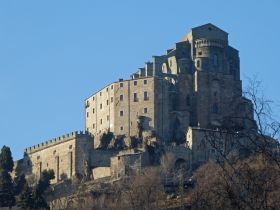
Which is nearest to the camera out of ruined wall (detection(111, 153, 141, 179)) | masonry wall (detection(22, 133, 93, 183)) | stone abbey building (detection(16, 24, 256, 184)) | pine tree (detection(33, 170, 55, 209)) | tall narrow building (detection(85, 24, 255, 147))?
pine tree (detection(33, 170, 55, 209))

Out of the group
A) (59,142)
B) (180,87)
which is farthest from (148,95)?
(59,142)

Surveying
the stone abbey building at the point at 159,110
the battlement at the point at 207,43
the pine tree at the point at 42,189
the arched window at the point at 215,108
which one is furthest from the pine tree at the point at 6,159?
the battlement at the point at 207,43

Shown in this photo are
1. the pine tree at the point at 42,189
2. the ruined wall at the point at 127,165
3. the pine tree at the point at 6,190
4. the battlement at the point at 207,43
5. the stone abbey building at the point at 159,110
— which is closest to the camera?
the pine tree at the point at 42,189

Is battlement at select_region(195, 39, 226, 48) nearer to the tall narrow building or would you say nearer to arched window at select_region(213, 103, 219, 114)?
the tall narrow building

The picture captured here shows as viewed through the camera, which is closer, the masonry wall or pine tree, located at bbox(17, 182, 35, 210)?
pine tree, located at bbox(17, 182, 35, 210)

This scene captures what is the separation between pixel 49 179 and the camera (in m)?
91.9

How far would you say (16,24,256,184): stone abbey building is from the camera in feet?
295

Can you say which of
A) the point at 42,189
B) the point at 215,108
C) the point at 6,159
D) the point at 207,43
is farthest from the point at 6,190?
the point at 207,43

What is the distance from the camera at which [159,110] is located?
92438 millimetres

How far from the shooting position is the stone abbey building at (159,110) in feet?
295

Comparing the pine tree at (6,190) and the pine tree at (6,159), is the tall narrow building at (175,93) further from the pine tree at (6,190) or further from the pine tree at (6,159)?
the pine tree at (6,190)

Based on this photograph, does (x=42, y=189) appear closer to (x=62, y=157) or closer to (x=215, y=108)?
(x=62, y=157)

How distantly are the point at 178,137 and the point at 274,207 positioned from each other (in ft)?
252

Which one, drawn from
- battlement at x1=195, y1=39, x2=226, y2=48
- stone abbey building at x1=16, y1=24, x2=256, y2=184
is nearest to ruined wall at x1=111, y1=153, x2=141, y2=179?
stone abbey building at x1=16, y1=24, x2=256, y2=184
